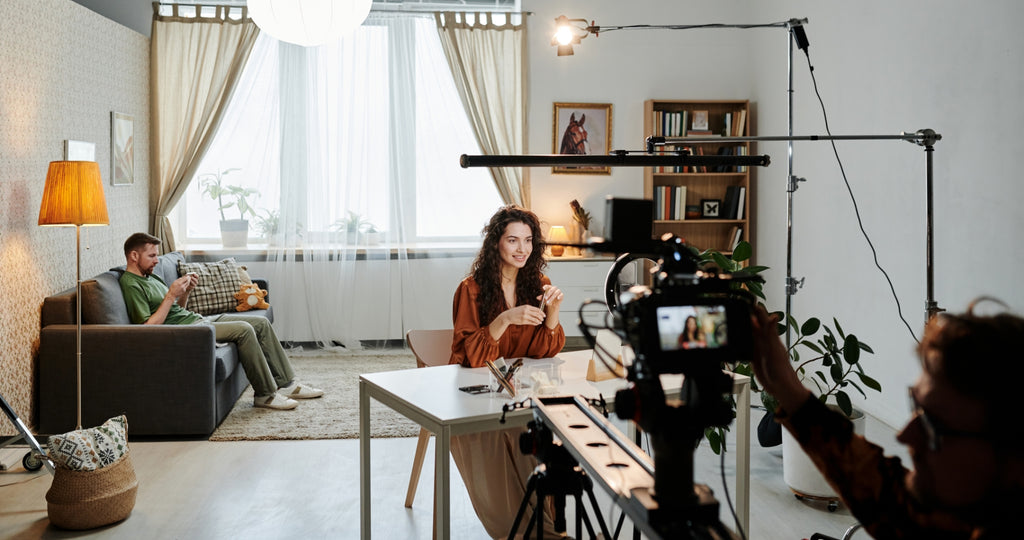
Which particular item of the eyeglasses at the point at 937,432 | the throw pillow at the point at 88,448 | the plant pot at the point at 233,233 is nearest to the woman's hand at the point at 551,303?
the throw pillow at the point at 88,448

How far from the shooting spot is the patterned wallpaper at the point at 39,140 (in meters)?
4.12

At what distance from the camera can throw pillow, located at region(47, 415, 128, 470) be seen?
3.09 meters

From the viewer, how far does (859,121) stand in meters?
4.85

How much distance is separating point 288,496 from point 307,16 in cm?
208

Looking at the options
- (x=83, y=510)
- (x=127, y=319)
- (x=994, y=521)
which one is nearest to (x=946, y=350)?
(x=994, y=521)

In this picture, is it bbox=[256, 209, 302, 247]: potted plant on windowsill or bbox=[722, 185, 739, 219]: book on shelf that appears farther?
bbox=[256, 209, 302, 247]: potted plant on windowsill

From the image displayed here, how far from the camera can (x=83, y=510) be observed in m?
3.12

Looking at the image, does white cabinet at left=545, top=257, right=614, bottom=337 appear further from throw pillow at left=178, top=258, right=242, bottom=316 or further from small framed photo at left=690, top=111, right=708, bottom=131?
throw pillow at left=178, top=258, right=242, bottom=316

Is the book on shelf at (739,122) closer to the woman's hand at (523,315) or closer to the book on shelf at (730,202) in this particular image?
the book on shelf at (730,202)

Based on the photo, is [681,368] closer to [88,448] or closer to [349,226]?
[88,448]

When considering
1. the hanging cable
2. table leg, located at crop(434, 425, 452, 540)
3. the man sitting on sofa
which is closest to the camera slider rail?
table leg, located at crop(434, 425, 452, 540)

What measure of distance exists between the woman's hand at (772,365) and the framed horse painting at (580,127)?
552 centimetres

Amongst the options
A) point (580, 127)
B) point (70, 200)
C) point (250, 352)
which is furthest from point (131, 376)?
point (580, 127)

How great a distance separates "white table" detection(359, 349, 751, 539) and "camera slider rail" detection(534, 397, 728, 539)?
52 cm
